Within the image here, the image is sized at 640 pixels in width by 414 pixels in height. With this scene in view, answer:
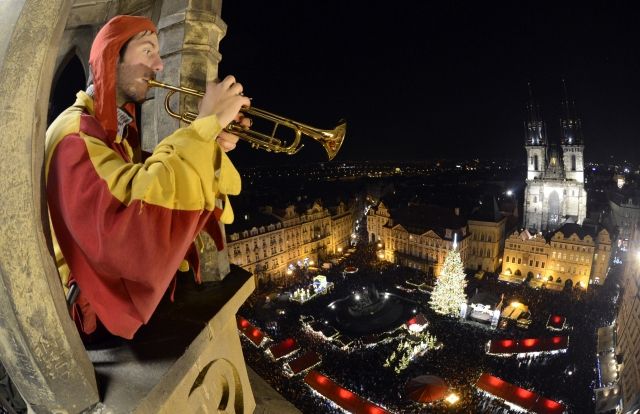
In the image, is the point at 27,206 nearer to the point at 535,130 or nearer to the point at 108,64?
the point at 108,64

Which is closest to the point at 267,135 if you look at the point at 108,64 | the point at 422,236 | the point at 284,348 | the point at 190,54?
the point at 190,54

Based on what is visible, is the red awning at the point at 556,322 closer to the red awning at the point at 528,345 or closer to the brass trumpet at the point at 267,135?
the red awning at the point at 528,345

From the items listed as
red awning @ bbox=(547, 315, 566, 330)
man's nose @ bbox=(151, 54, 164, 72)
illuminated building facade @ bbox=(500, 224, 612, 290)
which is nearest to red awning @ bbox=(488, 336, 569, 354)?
red awning @ bbox=(547, 315, 566, 330)

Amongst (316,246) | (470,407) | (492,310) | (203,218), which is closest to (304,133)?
(203,218)

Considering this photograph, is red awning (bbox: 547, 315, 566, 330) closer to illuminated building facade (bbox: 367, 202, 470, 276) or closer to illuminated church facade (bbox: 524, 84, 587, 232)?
illuminated building facade (bbox: 367, 202, 470, 276)

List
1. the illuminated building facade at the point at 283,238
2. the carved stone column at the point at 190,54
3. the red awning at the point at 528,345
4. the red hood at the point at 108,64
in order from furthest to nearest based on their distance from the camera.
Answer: the illuminated building facade at the point at 283,238 < the red awning at the point at 528,345 < the carved stone column at the point at 190,54 < the red hood at the point at 108,64

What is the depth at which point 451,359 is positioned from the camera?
2228cm

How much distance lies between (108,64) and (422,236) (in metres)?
42.7

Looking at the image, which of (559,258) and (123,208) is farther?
(559,258)

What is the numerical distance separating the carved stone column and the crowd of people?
18060 millimetres

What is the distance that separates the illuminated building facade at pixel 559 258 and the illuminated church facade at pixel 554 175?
13.1m

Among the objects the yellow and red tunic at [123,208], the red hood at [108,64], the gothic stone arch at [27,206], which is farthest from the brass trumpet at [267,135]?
the gothic stone arch at [27,206]

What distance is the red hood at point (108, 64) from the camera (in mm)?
1795

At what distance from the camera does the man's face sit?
194cm
